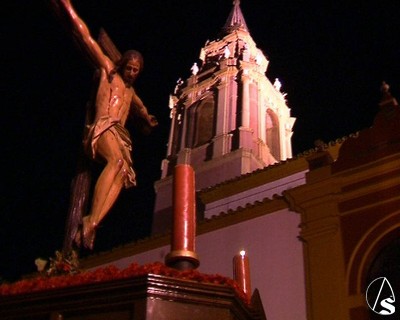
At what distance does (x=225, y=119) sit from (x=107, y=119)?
19.2 meters

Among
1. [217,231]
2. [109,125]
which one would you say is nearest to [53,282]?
[109,125]

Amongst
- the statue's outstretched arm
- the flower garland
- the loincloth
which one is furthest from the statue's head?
the flower garland

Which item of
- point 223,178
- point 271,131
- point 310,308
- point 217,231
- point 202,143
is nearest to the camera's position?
point 310,308

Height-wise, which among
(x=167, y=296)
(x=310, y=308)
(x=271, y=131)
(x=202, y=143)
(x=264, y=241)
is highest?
(x=271, y=131)

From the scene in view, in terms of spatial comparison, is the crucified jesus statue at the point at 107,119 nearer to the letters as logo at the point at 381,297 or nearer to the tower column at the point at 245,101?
the letters as logo at the point at 381,297

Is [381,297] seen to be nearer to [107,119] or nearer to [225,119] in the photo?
[107,119]

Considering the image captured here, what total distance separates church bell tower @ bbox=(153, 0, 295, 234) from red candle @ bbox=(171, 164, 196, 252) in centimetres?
1813

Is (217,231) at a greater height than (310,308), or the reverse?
(217,231)

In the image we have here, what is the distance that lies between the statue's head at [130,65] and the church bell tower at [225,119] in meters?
16.7

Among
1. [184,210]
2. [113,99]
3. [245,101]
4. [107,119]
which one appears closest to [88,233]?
[107,119]

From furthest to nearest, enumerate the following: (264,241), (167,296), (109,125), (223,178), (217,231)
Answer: (223,178)
(217,231)
(264,241)
(109,125)
(167,296)

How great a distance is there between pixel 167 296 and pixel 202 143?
21206 millimetres

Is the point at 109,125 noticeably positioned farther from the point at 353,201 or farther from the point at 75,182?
the point at 353,201

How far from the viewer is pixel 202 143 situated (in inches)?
934
